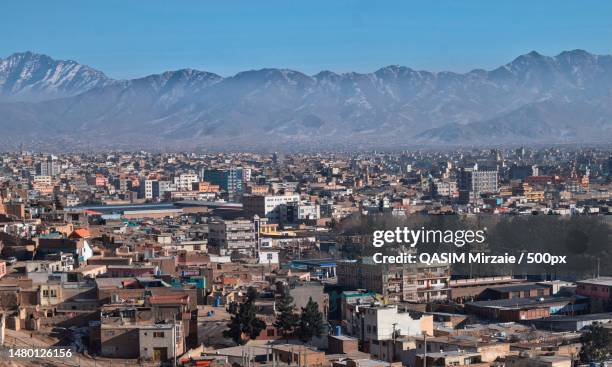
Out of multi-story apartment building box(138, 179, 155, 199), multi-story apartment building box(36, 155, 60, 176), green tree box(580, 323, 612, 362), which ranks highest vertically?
multi-story apartment building box(36, 155, 60, 176)

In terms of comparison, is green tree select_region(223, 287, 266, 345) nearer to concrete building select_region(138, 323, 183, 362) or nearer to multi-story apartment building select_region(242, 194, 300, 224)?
concrete building select_region(138, 323, 183, 362)

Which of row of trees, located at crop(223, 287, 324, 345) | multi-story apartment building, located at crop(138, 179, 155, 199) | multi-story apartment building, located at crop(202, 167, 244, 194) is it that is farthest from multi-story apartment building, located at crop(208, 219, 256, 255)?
multi-story apartment building, located at crop(202, 167, 244, 194)

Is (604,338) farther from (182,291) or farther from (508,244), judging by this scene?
(508,244)

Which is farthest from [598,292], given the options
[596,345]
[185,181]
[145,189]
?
[185,181]

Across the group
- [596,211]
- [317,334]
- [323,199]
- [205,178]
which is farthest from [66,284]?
[205,178]

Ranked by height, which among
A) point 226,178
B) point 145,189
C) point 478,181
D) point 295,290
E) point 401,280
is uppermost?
point 226,178

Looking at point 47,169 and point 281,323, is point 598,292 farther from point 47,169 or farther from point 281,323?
point 47,169

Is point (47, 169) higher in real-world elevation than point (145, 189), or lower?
higher
